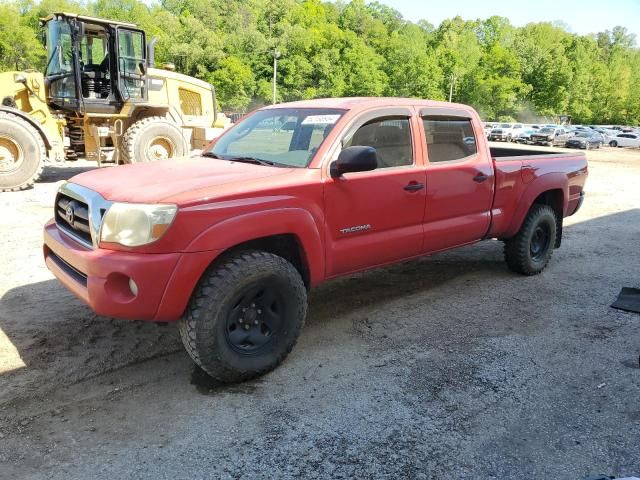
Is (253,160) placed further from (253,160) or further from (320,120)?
(320,120)

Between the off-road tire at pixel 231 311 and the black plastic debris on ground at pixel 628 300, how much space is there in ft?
11.0

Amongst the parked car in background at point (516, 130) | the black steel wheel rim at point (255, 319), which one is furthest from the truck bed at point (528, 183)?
the parked car in background at point (516, 130)

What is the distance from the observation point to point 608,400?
11.2 feet

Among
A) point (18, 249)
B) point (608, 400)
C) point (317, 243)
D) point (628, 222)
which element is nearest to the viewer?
point (608, 400)

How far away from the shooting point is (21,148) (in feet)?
31.9

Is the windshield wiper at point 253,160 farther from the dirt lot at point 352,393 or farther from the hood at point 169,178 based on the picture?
the dirt lot at point 352,393

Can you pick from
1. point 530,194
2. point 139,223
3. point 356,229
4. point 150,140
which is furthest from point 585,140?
point 139,223

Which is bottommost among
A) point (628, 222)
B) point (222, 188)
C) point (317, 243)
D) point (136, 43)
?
point (628, 222)

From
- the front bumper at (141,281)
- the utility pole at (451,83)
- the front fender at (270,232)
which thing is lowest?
the front bumper at (141,281)

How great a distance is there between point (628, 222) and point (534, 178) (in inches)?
203

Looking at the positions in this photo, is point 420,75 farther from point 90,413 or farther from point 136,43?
point 90,413

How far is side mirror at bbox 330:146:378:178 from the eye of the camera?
3693 mm

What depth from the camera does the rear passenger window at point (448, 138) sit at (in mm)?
4679

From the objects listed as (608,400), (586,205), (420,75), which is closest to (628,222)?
(586,205)
